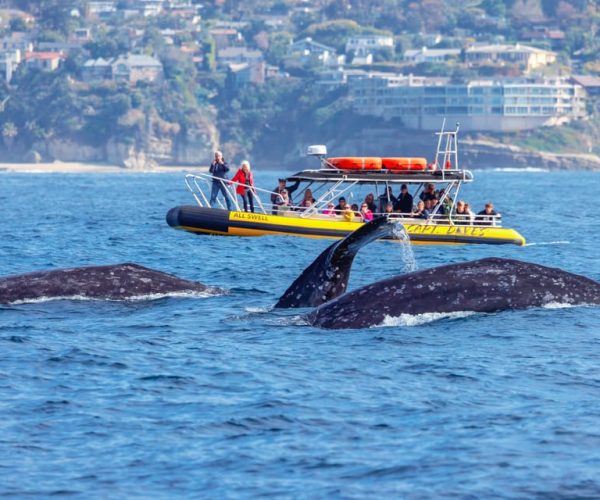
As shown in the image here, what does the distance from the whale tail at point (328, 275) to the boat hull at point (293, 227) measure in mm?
18592

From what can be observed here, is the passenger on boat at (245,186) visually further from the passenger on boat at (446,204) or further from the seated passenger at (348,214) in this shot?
the passenger on boat at (446,204)

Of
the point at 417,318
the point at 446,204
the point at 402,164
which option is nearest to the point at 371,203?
the point at 402,164

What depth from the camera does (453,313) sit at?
16.5m

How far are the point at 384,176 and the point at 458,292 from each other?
2129 cm

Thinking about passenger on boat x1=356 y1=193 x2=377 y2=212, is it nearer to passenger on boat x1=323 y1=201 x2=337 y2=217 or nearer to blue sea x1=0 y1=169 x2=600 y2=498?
passenger on boat x1=323 y1=201 x2=337 y2=217

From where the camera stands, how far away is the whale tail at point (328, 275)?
54.3 ft

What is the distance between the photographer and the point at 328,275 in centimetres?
1734

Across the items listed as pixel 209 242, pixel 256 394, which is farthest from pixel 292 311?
pixel 209 242

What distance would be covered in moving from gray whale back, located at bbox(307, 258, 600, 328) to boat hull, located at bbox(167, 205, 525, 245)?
1992 cm

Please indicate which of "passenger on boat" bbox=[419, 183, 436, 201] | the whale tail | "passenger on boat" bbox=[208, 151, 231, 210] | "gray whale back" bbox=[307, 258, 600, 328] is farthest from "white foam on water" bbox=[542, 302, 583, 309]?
"passenger on boat" bbox=[208, 151, 231, 210]

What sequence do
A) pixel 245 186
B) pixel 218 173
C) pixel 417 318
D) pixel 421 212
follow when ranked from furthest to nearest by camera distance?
pixel 218 173 < pixel 245 186 < pixel 421 212 < pixel 417 318

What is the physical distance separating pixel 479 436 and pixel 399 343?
3.85 meters

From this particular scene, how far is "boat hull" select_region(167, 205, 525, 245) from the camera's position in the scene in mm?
36812

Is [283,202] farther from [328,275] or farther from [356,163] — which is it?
[328,275]
